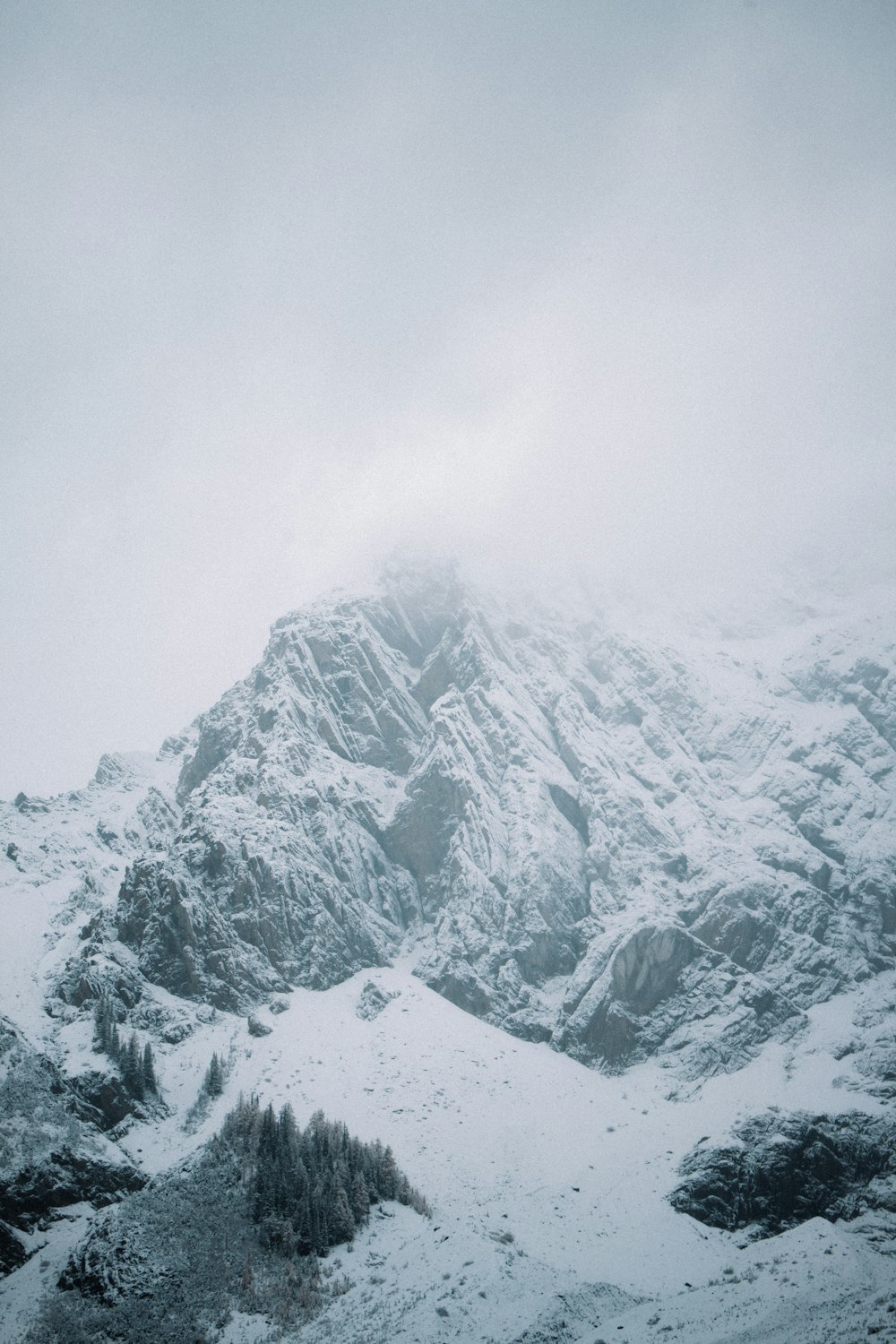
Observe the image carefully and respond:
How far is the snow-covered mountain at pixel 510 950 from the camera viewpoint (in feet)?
217

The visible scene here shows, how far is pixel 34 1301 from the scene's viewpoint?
45938mm

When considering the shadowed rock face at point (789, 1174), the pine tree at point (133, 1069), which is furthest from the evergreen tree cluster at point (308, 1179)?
the shadowed rock face at point (789, 1174)

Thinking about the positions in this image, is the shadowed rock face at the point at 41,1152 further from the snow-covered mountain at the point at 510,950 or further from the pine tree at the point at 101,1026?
the pine tree at the point at 101,1026

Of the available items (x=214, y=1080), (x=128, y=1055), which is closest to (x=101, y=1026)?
(x=128, y=1055)

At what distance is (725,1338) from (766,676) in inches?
6421

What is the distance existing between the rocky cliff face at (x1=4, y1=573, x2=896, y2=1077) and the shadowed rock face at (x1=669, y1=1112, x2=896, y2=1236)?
19810mm

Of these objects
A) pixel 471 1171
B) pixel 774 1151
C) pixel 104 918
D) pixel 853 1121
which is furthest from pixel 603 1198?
pixel 104 918

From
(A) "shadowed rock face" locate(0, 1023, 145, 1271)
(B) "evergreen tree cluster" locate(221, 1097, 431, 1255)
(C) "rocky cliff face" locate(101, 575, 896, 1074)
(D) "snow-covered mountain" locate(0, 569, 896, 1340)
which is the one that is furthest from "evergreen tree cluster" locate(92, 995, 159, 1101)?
(B) "evergreen tree cluster" locate(221, 1097, 431, 1255)

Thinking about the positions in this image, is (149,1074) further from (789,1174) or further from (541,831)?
(541,831)

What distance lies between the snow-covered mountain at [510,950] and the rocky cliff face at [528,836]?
62 centimetres

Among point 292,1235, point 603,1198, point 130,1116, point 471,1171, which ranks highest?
point 130,1116

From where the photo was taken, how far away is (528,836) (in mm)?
134375

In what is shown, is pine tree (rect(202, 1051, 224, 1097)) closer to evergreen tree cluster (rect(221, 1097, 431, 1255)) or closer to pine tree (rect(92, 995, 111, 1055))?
evergreen tree cluster (rect(221, 1097, 431, 1255))

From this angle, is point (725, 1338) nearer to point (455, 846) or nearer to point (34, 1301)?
point (34, 1301)
